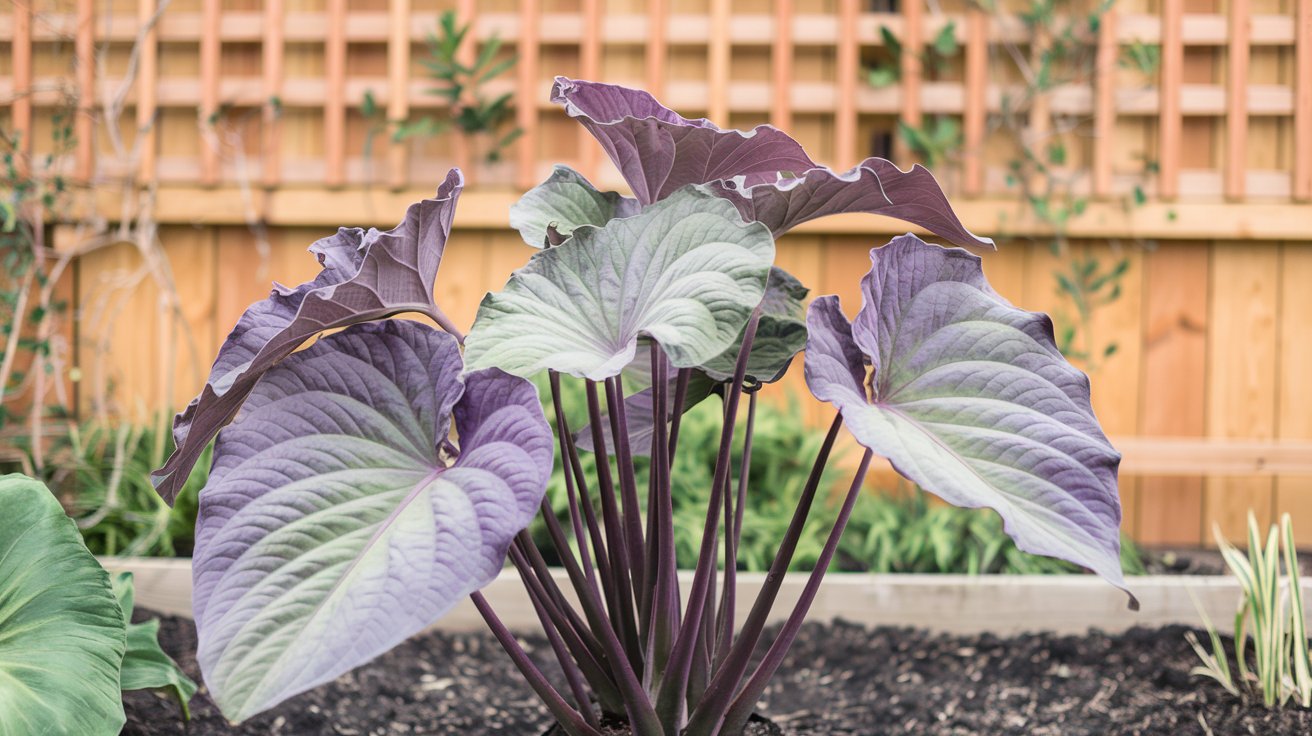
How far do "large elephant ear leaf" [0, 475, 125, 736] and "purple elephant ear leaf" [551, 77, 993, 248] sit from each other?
2.08 feet

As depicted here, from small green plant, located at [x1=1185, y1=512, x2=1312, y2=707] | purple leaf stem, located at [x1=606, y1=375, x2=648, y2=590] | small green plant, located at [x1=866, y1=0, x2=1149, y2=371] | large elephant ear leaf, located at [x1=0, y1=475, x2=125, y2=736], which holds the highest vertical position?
small green plant, located at [x1=866, y1=0, x2=1149, y2=371]

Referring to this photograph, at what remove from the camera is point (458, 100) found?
2822 millimetres

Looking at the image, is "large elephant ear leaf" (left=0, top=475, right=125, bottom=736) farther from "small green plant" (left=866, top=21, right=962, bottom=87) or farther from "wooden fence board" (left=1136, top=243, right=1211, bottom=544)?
"wooden fence board" (left=1136, top=243, right=1211, bottom=544)

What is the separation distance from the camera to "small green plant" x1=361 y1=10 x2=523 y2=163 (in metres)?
2.76

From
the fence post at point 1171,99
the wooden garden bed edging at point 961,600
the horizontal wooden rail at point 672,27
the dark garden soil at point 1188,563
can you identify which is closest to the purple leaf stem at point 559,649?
the wooden garden bed edging at point 961,600

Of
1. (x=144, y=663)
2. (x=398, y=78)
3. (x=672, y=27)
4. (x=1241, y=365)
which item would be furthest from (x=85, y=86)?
(x=1241, y=365)

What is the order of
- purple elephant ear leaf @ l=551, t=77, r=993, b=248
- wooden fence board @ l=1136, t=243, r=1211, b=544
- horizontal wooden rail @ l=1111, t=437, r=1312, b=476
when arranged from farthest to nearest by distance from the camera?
wooden fence board @ l=1136, t=243, r=1211, b=544 < horizontal wooden rail @ l=1111, t=437, r=1312, b=476 < purple elephant ear leaf @ l=551, t=77, r=993, b=248

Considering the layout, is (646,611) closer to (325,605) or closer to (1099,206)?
(325,605)

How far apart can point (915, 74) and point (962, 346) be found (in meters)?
2.10

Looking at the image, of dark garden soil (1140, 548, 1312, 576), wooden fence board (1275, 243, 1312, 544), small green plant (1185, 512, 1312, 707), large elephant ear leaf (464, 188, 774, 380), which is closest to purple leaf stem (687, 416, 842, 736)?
large elephant ear leaf (464, 188, 774, 380)

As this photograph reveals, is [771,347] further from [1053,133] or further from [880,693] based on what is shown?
[1053,133]

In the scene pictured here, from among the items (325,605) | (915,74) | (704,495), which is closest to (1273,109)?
(915,74)

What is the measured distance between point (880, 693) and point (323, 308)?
122 centimetres

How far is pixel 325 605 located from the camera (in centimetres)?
66
